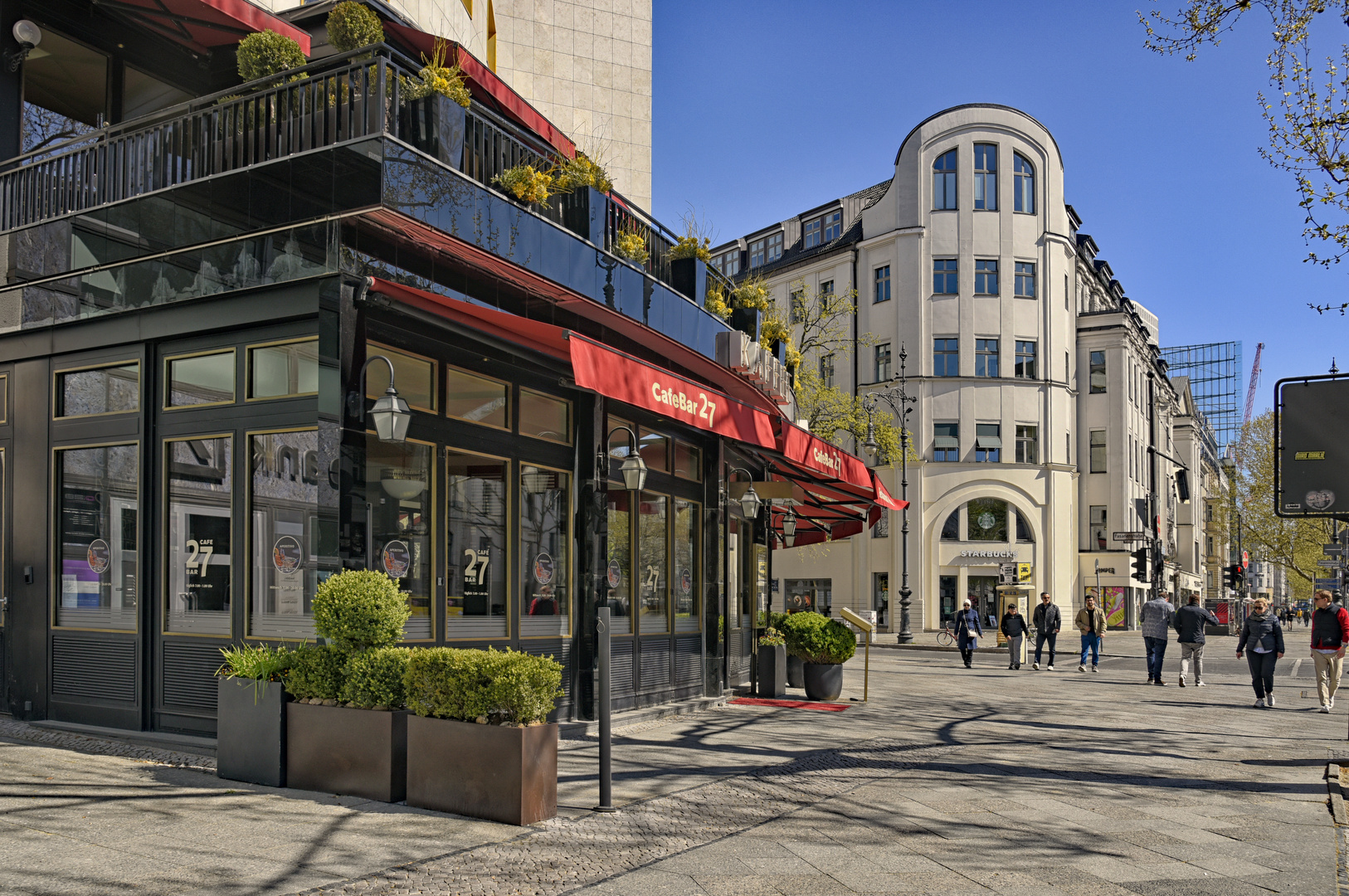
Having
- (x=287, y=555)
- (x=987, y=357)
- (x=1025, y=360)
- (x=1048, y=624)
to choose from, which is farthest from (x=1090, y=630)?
(x=1025, y=360)

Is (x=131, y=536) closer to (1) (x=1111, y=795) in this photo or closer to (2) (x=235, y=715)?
(2) (x=235, y=715)

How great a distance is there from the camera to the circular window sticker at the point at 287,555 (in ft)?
31.5

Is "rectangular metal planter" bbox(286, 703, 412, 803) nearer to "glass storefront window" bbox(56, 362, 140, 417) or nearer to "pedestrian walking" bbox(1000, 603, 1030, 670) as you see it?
"glass storefront window" bbox(56, 362, 140, 417)

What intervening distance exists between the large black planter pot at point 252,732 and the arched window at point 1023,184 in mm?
46100

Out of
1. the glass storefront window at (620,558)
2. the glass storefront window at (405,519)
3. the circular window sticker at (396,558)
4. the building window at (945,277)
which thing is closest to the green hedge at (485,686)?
the glass storefront window at (405,519)

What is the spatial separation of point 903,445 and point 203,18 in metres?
34.1

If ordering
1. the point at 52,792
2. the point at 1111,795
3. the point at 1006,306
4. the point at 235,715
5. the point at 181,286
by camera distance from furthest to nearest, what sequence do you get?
the point at 1006,306, the point at 181,286, the point at 1111,795, the point at 235,715, the point at 52,792

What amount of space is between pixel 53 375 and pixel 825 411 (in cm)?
2998

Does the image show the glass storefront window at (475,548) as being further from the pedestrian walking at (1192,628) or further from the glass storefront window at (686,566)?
the pedestrian walking at (1192,628)

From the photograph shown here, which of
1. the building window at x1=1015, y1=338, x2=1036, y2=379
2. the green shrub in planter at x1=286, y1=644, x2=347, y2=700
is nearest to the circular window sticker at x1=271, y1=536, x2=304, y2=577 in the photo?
the green shrub in planter at x1=286, y1=644, x2=347, y2=700

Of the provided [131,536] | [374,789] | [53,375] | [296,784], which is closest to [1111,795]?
[374,789]

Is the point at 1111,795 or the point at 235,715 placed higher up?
the point at 235,715

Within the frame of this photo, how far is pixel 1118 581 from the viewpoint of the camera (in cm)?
5481

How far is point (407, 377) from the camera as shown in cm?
1012
